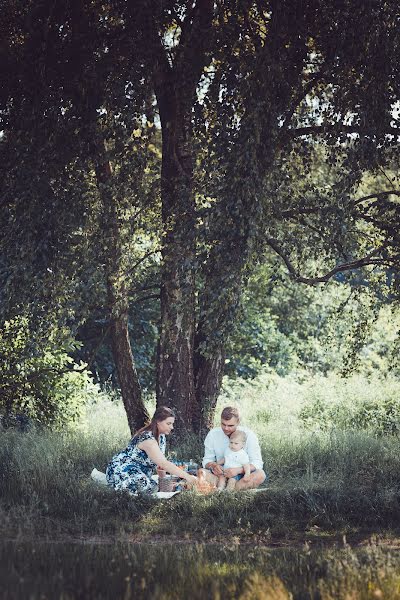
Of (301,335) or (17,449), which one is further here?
(301,335)

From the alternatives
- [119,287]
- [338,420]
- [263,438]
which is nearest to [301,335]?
[338,420]

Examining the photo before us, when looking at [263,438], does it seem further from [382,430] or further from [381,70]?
[381,70]

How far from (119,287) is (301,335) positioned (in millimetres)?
16957

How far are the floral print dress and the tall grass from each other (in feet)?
0.70

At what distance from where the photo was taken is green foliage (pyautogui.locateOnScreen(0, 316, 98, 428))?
1436 cm

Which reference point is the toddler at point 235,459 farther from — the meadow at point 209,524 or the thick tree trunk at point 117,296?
the thick tree trunk at point 117,296

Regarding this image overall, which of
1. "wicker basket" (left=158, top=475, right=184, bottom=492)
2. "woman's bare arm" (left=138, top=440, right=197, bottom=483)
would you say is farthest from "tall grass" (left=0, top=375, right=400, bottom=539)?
"wicker basket" (left=158, top=475, right=184, bottom=492)

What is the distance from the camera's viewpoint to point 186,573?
20.0 feet

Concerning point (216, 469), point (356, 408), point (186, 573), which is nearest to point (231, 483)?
point (216, 469)

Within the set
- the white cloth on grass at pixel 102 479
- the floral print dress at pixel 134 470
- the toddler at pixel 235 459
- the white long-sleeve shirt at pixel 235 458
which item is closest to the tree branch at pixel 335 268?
the toddler at pixel 235 459

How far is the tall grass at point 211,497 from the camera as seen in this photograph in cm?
859

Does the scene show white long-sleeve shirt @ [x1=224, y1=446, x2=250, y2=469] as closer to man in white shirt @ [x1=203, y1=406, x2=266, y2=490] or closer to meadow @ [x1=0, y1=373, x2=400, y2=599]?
man in white shirt @ [x1=203, y1=406, x2=266, y2=490]

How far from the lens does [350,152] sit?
978 cm

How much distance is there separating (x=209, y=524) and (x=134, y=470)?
1331 mm
